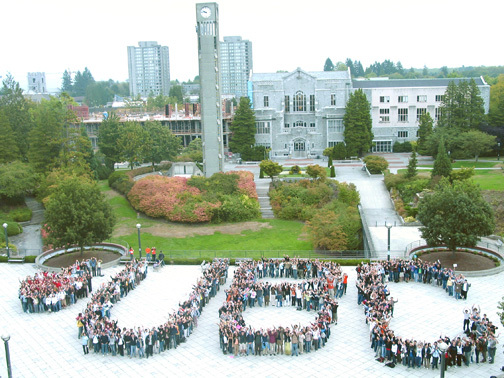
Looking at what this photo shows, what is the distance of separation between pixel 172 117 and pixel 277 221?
47613 millimetres

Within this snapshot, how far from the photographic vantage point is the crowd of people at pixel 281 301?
21.9 meters

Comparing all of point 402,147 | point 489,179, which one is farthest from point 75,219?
point 402,147

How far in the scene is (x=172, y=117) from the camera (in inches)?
3546

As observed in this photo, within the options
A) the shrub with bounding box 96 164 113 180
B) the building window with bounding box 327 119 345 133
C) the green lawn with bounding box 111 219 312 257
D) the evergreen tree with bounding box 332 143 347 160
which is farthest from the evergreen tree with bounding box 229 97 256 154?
the green lawn with bounding box 111 219 312 257

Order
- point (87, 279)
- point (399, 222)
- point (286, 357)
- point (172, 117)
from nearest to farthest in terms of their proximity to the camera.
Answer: point (286, 357)
point (87, 279)
point (399, 222)
point (172, 117)

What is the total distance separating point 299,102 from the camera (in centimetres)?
7931

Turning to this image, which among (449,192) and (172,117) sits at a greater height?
(172,117)

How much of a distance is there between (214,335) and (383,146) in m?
60.9

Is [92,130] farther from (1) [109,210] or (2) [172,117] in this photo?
(1) [109,210]

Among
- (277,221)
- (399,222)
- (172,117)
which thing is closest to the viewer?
(399,222)

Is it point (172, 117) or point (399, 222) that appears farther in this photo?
point (172, 117)

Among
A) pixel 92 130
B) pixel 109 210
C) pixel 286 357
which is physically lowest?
pixel 286 357

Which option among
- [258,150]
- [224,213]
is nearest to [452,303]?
[224,213]

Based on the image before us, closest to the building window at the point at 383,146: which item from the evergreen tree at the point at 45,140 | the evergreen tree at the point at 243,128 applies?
the evergreen tree at the point at 243,128
